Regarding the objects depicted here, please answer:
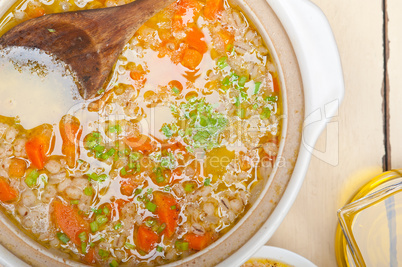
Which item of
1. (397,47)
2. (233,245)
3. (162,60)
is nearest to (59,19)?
(162,60)

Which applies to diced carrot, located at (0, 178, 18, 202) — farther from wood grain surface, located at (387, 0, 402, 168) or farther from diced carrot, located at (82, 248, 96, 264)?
wood grain surface, located at (387, 0, 402, 168)

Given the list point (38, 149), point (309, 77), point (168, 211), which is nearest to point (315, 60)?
point (309, 77)

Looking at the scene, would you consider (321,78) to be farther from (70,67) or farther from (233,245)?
(70,67)

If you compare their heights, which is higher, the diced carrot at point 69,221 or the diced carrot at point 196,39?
the diced carrot at point 196,39

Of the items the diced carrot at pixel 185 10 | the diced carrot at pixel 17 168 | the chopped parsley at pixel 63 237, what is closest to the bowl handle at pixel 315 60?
the diced carrot at pixel 185 10

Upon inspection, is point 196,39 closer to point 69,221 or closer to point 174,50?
point 174,50

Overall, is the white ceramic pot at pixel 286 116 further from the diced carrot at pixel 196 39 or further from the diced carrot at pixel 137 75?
the diced carrot at pixel 137 75
